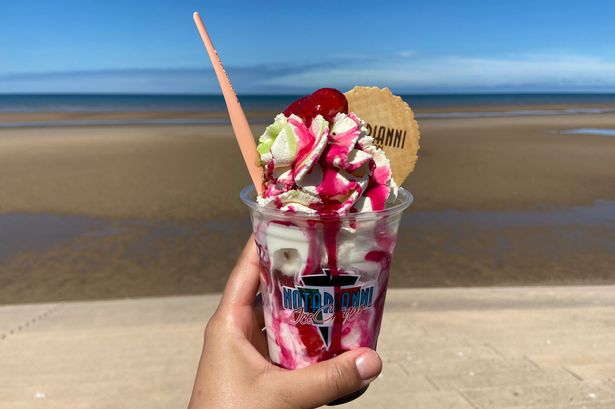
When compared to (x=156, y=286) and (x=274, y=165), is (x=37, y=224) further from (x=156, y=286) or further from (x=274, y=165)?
(x=274, y=165)

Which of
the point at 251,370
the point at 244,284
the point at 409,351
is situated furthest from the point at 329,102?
the point at 409,351

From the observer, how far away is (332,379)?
6.08ft

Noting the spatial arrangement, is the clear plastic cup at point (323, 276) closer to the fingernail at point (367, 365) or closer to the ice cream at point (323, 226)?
the ice cream at point (323, 226)

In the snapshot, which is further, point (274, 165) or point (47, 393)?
point (47, 393)

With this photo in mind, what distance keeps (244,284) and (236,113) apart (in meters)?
0.81

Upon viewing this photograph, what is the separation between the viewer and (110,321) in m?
5.23

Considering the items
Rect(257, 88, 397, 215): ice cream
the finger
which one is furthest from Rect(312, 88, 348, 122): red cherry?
the finger

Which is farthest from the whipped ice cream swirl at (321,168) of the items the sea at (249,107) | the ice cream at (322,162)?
the sea at (249,107)

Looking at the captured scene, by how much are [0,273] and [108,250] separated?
1.46 metres

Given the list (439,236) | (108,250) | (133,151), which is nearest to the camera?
(108,250)

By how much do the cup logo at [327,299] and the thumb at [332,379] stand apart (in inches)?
4.5

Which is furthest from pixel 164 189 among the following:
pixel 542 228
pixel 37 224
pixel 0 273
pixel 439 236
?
pixel 542 228

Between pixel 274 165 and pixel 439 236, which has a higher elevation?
pixel 274 165

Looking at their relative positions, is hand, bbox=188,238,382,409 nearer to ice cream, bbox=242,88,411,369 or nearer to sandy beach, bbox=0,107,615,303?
ice cream, bbox=242,88,411,369
